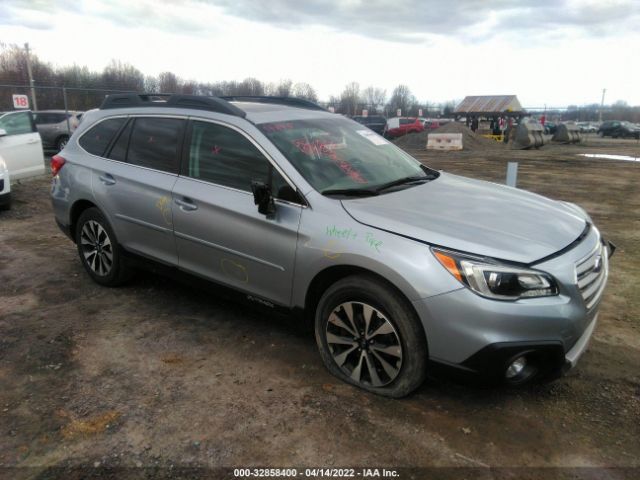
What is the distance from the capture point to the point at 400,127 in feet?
117

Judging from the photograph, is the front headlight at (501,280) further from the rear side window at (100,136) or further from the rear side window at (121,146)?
the rear side window at (100,136)

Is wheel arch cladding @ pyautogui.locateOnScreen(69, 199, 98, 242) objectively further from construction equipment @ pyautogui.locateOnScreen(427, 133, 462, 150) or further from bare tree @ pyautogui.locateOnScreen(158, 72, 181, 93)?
bare tree @ pyautogui.locateOnScreen(158, 72, 181, 93)

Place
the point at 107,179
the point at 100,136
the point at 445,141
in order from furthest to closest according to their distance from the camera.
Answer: the point at 445,141 → the point at 100,136 → the point at 107,179

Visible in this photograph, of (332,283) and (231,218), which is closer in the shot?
(332,283)

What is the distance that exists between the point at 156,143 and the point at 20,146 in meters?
6.73

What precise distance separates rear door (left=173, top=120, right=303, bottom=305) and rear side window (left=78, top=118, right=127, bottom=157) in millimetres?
1105

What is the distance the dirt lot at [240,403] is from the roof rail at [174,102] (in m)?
1.41

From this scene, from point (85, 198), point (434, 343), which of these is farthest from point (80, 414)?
point (85, 198)

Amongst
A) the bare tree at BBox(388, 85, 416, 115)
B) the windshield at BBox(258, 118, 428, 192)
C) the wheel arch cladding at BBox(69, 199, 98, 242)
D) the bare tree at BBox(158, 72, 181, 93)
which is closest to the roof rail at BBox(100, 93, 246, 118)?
the windshield at BBox(258, 118, 428, 192)

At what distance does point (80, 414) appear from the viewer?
117 inches

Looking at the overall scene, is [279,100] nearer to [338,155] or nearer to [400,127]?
[338,155]

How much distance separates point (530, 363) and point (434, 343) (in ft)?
1.76

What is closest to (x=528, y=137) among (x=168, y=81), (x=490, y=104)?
(x=490, y=104)

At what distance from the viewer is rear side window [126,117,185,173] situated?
4102 mm
